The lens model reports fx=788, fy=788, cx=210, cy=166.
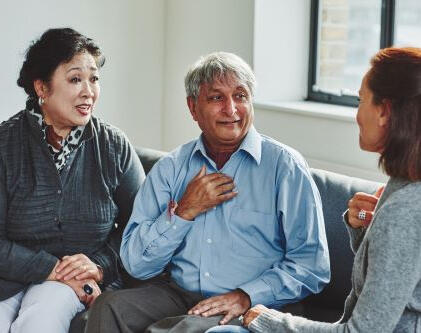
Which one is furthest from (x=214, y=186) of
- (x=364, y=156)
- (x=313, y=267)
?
(x=364, y=156)

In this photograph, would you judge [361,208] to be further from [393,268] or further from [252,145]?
[252,145]

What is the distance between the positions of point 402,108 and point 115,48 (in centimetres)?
290

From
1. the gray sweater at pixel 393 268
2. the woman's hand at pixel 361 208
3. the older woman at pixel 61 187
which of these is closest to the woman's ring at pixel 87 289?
the older woman at pixel 61 187

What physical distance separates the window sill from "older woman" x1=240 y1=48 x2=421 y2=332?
1.63m

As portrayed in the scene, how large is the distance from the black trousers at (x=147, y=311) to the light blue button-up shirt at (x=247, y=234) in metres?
0.05

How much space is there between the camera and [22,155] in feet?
8.68

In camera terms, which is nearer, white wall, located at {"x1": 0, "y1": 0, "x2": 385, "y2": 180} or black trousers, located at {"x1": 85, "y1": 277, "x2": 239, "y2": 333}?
black trousers, located at {"x1": 85, "y1": 277, "x2": 239, "y2": 333}

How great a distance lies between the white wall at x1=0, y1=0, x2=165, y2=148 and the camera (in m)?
3.97

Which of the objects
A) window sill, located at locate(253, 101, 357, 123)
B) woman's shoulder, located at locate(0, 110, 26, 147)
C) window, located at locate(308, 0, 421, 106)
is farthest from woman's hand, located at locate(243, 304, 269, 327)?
window, located at locate(308, 0, 421, 106)

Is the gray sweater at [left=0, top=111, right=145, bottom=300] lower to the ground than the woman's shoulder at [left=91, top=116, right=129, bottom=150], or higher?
lower

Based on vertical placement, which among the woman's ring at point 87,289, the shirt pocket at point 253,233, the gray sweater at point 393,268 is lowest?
the woman's ring at point 87,289

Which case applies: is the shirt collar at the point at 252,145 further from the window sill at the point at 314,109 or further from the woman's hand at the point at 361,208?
the window sill at the point at 314,109

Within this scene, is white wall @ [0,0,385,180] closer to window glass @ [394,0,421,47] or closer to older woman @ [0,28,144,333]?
window glass @ [394,0,421,47]

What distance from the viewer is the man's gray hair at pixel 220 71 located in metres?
2.31
